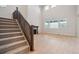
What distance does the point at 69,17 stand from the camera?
270 centimetres

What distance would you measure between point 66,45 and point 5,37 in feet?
5.73

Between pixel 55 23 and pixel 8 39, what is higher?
pixel 55 23

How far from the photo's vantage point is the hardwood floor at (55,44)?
9.11ft

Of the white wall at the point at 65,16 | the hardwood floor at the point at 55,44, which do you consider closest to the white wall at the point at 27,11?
the white wall at the point at 65,16

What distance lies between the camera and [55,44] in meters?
2.95

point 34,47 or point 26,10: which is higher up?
point 26,10

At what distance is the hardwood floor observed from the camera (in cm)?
278

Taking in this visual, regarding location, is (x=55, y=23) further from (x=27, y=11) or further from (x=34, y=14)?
(x=27, y=11)

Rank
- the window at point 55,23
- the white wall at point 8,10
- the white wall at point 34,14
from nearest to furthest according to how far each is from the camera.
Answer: the white wall at point 8,10, the white wall at point 34,14, the window at point 55,23

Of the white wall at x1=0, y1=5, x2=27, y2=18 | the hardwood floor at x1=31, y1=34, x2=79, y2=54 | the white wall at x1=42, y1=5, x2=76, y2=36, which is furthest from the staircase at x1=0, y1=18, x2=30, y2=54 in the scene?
the white wall at x1=42, y1=5, x2=76, y2=36

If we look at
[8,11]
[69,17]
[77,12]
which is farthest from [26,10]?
[77,12]

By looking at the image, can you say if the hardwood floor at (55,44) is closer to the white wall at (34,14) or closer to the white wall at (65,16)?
the white wall at (65,16)

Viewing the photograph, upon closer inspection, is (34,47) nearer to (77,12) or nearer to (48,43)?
(48,43)

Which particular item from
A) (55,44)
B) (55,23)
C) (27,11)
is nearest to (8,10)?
(27,11)
